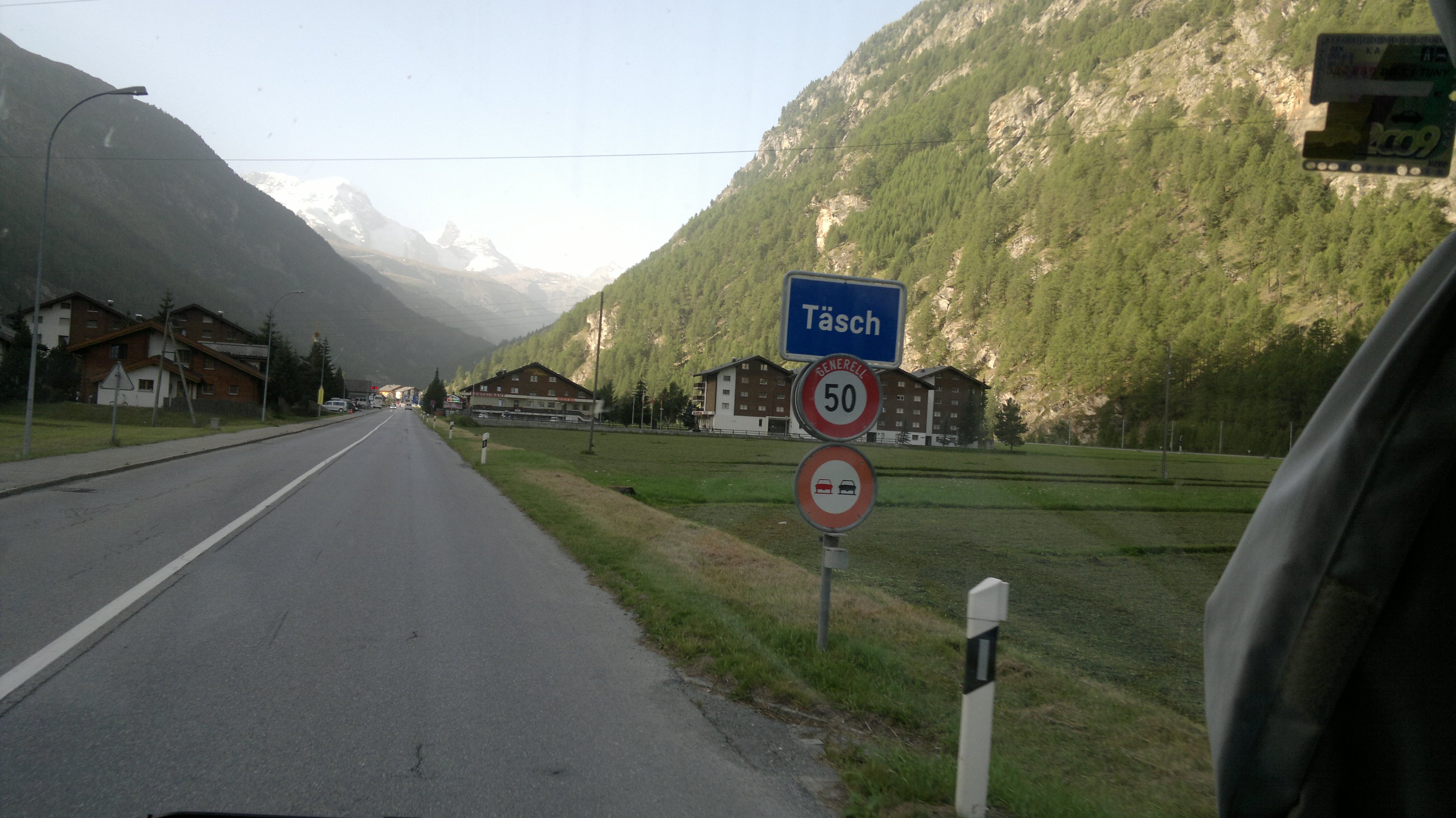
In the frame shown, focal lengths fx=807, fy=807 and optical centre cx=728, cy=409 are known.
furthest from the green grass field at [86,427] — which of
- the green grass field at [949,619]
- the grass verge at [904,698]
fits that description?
the grass verge at [904,698]

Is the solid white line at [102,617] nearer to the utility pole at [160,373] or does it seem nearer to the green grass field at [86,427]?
the green grass field at [86,427]

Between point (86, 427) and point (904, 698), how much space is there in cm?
4571

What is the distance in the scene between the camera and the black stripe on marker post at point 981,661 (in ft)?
11.3

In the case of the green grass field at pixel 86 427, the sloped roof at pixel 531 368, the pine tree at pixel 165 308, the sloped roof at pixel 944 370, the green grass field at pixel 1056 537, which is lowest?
the green grass field at pixel 1056 537

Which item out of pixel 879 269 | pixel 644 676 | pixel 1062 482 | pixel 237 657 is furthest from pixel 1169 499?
pixel 237 657

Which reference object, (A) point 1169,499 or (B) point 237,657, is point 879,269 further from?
(B) point 237,657

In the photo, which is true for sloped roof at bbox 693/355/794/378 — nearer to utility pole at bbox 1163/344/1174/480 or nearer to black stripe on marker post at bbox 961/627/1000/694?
utility pole at bbox 1163/344/1174/480

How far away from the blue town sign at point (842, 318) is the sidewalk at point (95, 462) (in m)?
14.2

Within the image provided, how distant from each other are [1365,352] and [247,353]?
84.9 metres

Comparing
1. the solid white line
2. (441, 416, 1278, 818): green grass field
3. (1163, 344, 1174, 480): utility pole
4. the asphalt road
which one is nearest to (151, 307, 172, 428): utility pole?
(441, 416, 1278, 818): green grass field

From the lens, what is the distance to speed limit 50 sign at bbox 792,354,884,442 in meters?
5.84

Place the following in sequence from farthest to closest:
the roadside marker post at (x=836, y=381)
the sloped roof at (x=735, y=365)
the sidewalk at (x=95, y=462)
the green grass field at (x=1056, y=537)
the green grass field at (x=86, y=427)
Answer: the sloped roof at (x=735, y=365)
the green grass field at (x=86, y=427)
the sidewalk at (x=95, y=462)
the green grass field at (x=1056, y=537)
the roadside marker post at (x=836, y=381)

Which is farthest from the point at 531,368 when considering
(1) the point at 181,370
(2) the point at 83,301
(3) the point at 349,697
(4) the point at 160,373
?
(3) the point at 349,697

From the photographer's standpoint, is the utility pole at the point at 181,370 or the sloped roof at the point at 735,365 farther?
the utility pole at the point at 181,370
